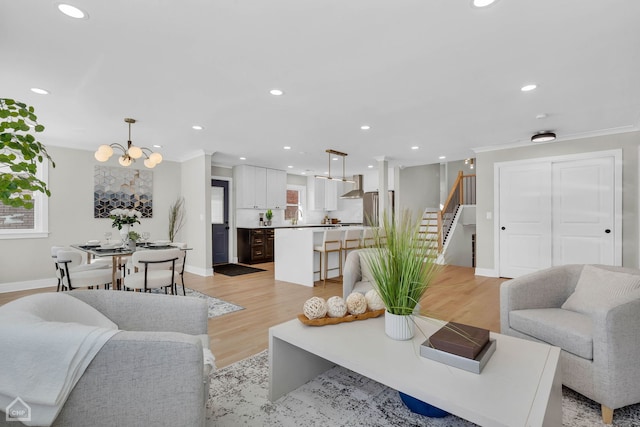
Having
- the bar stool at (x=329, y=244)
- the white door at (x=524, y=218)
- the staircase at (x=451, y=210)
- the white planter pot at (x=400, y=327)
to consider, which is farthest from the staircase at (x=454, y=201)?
the white planter pot at (x=400, y=327)

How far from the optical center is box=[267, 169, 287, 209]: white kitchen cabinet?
799 centimetres

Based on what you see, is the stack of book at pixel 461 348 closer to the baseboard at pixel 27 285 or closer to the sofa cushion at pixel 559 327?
the sofa cushion at pixel 559 327

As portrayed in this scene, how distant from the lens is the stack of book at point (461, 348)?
1428mm

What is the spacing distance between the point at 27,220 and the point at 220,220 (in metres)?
3.38

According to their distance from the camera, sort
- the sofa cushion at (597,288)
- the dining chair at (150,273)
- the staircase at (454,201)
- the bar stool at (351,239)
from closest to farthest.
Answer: the sofa cushion at (597,288) → the dining chair at (150,273) → the bar stool at (351,239) → the staircase at (454,201)

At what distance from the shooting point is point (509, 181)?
17.8 feet

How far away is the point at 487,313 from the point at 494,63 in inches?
105

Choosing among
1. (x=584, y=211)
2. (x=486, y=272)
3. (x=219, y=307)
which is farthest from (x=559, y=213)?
(x=219, y=307)

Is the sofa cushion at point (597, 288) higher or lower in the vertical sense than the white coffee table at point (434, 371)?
higher

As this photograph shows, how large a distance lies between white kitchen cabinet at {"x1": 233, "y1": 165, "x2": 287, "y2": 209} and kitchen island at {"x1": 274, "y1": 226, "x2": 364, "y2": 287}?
228 centimetres

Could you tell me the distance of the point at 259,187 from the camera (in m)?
7.74

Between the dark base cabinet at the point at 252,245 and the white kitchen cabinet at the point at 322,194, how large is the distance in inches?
86.0

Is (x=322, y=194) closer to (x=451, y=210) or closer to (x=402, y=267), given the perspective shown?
(x=451, y=210)

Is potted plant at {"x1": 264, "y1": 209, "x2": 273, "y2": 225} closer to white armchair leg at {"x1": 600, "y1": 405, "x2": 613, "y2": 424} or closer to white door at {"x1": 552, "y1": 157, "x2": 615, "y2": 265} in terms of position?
white door at {"x1": 552, "y1": 157, "x2": 615, "y2": 265}
